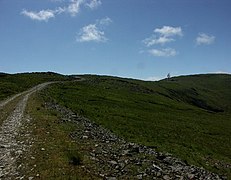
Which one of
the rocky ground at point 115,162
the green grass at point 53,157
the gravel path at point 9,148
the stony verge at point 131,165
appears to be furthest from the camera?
the stony verge at point 131,165

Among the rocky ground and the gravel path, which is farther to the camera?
the rocky ground

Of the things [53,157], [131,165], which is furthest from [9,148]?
[131,165]

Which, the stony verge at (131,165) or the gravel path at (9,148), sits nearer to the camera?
the gravel path at (9,148)

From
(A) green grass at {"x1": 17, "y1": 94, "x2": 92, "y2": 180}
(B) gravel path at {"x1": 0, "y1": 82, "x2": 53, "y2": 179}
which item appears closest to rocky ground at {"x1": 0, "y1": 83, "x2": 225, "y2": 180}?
(B) gravel path at {"x1": 0, "y1": 82, "x2": 53, "y2": 179}

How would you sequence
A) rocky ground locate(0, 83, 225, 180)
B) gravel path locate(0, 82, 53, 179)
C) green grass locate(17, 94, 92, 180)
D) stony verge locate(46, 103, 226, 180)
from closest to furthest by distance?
green grass locate(17, 94, 92, 180)
gravel path locate(0, 82, 53, 179)
rocky ground locate(0, 83, 225, 180)
stony verge locate(46, 103, 226, 180)

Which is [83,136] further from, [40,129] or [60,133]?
[40,129]

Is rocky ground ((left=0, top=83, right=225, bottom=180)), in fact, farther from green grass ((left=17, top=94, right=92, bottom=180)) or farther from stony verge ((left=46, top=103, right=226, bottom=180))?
green grass ((left=17, top=94, right=92, bottom=180))

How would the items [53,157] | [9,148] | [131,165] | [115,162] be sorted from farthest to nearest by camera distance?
1. [9,148]
2. [115,162]
3. [53,157]
4. [131,165]

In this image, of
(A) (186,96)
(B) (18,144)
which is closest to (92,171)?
(B) (18,144)

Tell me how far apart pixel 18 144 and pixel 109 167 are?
24.4 feet

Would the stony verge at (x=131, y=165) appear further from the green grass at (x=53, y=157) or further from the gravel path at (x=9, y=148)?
the gravel path at (x=9, y=148)

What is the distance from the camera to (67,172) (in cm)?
1644

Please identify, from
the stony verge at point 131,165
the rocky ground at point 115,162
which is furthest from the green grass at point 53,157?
the stony verge at point 131,165

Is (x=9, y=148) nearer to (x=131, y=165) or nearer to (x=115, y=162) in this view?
(x=115, y=162)
